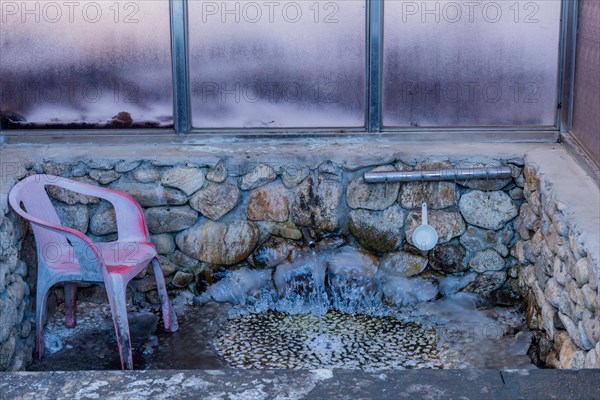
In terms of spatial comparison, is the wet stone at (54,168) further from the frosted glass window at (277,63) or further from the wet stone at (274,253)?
the wet stone at (274,253)

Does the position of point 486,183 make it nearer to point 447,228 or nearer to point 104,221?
point 447,228

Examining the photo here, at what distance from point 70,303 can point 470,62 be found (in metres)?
2.60

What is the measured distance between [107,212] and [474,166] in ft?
6.57

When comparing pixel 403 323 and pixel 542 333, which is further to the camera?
pixel 403 323

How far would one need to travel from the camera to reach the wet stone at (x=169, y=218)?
4906 mm

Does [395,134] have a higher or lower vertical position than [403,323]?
higher

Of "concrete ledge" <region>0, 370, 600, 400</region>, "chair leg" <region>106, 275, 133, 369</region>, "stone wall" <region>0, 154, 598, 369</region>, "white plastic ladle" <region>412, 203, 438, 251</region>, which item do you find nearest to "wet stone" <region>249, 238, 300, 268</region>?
"stone wall" <region>0, 154, 598, 369</region>

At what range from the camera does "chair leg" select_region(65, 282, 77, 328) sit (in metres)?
4.65

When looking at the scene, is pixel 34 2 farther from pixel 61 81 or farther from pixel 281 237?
pixel 281 237

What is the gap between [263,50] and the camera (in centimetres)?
517

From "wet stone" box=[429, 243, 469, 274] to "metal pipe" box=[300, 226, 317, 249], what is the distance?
650 millimetres

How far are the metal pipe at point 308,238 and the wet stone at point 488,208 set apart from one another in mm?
836

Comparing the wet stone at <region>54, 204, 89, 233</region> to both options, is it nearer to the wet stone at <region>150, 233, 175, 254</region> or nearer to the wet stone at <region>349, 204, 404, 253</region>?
the wet stone at <region>150, 233, 175, 254</region>

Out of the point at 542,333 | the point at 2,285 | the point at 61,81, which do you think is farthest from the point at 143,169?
the point at 542,333
